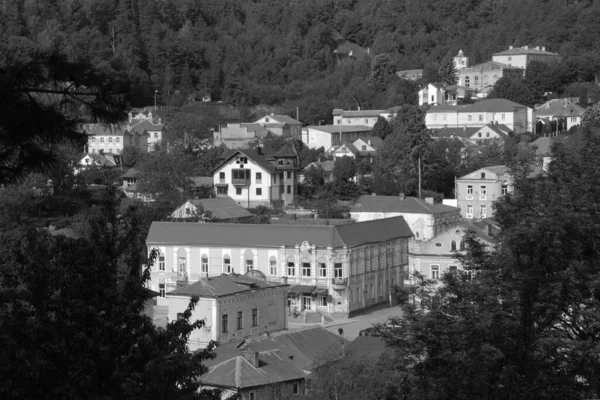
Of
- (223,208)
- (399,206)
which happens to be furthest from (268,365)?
(223,208)

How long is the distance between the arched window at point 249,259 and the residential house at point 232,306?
353 cm

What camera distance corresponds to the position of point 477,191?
41.2 metres

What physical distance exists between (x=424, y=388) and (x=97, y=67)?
4405 millimetres

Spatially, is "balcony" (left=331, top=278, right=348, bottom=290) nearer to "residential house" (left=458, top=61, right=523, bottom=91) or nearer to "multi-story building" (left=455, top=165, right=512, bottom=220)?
"multi-story building" (left=455, top=165, right=512, bottom=220)

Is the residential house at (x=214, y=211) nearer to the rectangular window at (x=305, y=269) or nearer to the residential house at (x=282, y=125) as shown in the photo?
the rectangular window at (x=305, y=269)

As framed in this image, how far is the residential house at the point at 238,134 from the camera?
57.9m

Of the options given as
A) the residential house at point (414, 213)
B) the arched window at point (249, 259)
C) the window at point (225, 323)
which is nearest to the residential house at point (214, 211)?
the residential house at point (414, 213)

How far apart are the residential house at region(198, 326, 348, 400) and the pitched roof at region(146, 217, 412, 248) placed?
8735 mm

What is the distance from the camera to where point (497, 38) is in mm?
81062

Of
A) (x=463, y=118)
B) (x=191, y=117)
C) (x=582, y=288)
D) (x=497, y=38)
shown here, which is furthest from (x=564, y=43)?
(x=582, y=288)

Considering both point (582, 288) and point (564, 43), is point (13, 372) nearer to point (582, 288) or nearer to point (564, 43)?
point (582, 288)

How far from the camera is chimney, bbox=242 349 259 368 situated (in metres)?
19.1

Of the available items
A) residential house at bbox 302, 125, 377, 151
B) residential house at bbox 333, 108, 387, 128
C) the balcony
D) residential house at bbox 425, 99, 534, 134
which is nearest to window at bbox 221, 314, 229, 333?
the balcony

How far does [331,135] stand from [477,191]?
17057 millimetres
